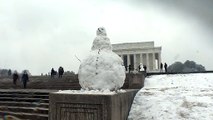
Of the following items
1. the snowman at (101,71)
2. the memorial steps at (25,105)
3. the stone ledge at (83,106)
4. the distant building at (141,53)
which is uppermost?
the distant building at (141,53)

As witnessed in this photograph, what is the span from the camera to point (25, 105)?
442 inches

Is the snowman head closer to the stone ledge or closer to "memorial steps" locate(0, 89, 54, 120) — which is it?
the stone ledge

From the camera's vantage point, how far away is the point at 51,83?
61.4 ft

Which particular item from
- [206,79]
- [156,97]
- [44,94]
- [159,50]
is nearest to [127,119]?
[156,97]

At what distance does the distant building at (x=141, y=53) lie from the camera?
2048 inches

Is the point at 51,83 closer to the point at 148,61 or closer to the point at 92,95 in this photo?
the point at 92,95

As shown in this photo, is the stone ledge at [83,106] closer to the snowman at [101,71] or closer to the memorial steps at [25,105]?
the snowman at [101,71]

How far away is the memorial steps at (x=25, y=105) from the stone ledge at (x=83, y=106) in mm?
2319

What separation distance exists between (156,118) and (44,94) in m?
6.03

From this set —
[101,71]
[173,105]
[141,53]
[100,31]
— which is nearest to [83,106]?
[101,71]

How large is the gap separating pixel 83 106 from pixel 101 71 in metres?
1.08

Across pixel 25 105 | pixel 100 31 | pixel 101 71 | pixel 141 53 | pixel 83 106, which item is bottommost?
pixel 25 105

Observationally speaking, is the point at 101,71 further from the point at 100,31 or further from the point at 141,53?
the point at 141,53

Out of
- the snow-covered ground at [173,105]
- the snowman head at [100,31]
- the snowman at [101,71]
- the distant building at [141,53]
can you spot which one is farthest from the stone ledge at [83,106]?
the distant building at [141,53]
